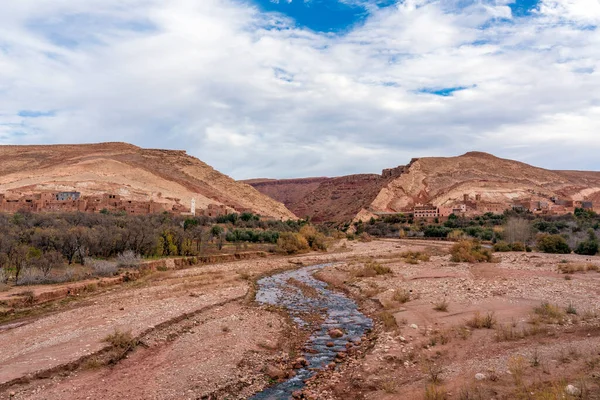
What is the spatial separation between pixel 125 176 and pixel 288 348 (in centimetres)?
6355

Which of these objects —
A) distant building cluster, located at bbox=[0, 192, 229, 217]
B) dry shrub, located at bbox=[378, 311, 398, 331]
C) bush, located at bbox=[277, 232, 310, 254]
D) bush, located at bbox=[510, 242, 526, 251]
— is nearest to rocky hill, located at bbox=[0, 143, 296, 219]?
distant building cluster, located at bbox=[0, 192, 229, 217]

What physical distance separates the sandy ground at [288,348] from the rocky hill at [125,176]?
47.2 meters

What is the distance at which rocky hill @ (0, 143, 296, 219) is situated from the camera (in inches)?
2408

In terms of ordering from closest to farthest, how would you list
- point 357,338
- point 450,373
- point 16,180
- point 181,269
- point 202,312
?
point 450,373 < point 357,338 < point 202,312 < point 181,269 < point 16,180

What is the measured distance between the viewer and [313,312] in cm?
1609

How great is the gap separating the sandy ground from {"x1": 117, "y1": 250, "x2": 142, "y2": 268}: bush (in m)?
4.99

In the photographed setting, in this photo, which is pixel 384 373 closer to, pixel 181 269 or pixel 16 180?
pixel 181 269

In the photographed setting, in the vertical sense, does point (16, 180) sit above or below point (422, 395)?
above

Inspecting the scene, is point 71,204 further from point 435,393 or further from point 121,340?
point 435,393

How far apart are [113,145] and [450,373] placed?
3560 inches

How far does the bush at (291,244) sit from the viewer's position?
3834cm

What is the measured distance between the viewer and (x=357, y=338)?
12383 millimetres

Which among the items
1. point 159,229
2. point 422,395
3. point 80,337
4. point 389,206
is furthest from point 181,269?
point 389,206

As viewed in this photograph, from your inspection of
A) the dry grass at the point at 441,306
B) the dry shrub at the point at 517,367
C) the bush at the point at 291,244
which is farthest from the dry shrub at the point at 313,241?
the dry shrub at the point at 517,367
